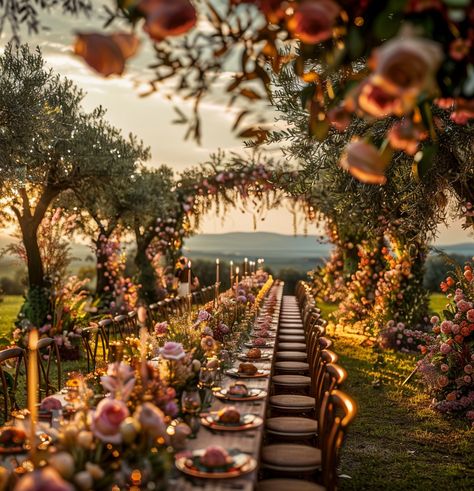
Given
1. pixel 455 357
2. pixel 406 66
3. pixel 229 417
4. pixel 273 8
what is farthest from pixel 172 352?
pixel 455 357

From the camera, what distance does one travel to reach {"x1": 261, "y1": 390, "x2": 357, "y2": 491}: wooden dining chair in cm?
312

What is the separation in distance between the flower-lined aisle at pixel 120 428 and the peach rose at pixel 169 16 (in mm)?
1136

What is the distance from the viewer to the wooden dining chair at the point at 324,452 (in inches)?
123

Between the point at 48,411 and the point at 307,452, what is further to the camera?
the point at 307,452

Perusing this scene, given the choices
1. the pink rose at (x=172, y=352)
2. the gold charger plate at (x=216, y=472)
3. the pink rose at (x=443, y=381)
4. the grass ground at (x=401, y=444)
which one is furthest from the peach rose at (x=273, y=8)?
the pink rose at (x=443, y=381)

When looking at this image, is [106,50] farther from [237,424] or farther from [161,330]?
[161,330]

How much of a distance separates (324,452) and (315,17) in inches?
104

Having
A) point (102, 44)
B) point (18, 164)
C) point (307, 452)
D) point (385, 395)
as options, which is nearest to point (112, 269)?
point (18, 164)

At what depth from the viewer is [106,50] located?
1.77 m

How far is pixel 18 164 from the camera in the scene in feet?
29.9

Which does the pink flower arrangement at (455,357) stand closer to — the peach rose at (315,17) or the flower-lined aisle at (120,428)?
the flower-lined aisle at (120,428)

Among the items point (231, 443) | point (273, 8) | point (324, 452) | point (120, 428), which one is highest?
point (273, 8)

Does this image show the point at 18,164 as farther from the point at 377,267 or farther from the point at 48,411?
the point at 377,267

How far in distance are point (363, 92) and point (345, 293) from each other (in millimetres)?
13982
